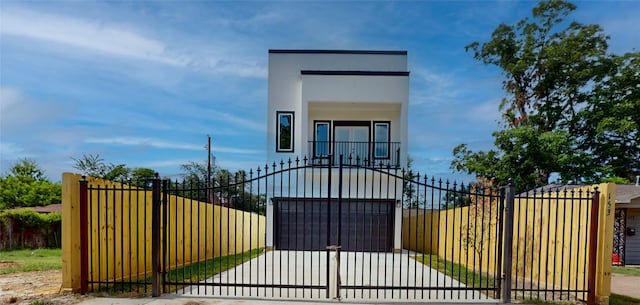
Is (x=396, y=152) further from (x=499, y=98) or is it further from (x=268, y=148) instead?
(x=499, y=98)

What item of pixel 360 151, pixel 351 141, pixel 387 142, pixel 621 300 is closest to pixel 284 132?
pixel 351 141

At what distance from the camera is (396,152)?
13.4m

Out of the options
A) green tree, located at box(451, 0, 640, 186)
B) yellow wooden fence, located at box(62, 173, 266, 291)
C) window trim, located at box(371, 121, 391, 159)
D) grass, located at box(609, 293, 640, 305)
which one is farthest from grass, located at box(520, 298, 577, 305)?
green tree, located at box(451, 0, 640, 186)

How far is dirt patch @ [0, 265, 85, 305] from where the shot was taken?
17.1 ft

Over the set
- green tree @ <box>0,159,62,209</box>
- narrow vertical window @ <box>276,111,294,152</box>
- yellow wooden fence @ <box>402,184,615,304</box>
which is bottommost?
green tree @ <box>0,159,62,209</box>

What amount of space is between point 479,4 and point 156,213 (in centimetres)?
1012

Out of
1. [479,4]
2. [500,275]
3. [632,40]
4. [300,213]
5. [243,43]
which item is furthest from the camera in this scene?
[632,40]

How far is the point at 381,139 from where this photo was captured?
1388cm

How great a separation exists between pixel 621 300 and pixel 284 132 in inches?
404

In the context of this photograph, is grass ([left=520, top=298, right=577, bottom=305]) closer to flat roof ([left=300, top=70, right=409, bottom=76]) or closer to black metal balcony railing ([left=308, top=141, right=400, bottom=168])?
black metal balcony railing ([left=308, top=141, right=400, bottom=168])

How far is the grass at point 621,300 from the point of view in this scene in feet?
19.0

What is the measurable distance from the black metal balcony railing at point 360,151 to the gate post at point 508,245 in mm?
7620

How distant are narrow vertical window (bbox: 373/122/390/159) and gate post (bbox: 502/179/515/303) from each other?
8.05 meters

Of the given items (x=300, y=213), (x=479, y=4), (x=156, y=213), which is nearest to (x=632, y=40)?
A: (x=479, y=4)
